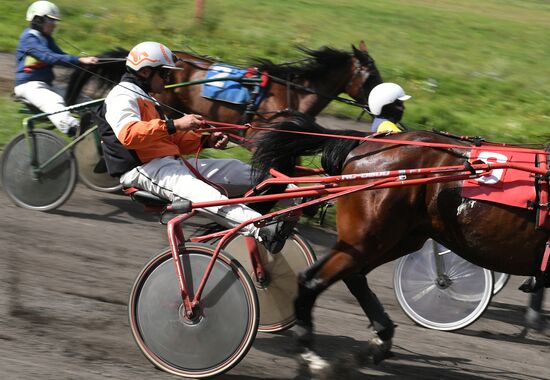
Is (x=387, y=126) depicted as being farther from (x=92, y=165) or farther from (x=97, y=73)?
(x=97, y=73)

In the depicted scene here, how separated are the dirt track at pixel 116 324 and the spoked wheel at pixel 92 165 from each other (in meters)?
0.60

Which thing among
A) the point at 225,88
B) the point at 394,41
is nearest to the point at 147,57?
the point at 225,88

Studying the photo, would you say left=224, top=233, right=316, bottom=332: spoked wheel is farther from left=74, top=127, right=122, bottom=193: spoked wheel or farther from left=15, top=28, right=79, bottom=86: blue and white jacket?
left=15, top=28, right=79, bottom=86: blue and white jacket

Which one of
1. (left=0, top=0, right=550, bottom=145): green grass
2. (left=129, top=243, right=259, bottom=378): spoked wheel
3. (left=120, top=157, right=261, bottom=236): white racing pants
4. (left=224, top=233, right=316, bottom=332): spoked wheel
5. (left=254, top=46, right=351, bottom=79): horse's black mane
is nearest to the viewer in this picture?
(left=129, top=243, right=259, bottom=378): spoked wheel

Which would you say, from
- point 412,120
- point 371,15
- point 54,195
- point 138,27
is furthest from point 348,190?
point 371,15

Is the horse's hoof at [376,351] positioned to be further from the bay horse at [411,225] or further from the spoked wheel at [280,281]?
A: the spoked wheel at [280,281]

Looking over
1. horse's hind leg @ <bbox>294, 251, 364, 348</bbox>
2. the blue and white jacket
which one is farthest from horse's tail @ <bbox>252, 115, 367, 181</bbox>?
the blue and white jacket

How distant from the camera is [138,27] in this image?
1417cm

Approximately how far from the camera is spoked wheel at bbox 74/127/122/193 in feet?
28.0

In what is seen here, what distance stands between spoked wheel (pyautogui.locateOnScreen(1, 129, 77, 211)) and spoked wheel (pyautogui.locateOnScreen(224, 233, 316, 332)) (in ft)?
9.17

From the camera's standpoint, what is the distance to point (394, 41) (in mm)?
16141

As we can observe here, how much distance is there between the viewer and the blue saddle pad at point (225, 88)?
8.86 metres

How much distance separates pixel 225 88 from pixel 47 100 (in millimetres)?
1693

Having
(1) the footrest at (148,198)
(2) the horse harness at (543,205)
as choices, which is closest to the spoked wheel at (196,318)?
(1) the footrest at (148,198)
